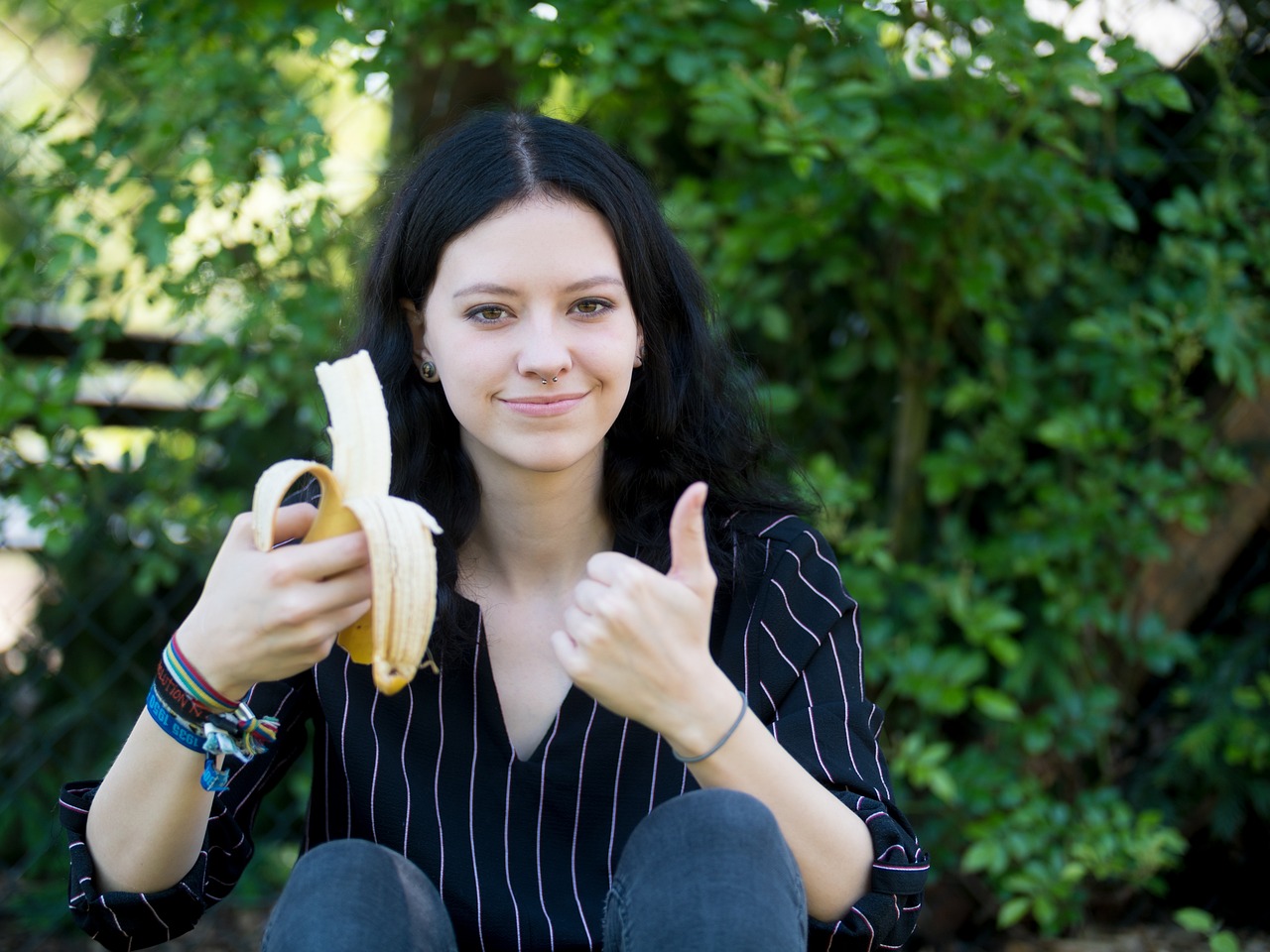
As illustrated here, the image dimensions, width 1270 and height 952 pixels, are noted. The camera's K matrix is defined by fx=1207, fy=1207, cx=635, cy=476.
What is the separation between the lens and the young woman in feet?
3.58

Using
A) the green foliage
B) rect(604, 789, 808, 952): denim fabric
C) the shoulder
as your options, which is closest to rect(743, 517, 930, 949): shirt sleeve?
the shoulder

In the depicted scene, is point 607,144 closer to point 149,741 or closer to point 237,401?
point 237,401

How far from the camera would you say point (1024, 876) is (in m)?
2.02

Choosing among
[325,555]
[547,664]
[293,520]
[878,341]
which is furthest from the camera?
[878,341]

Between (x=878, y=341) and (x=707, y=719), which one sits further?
(x=878, y=341)

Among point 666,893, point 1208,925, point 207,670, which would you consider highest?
point 207,670

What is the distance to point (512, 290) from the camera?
1343mm

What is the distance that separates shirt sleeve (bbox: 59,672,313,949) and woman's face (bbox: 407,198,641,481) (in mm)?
407

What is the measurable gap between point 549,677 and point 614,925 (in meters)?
0.37

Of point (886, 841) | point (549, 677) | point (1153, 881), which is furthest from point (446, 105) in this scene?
point (1153, 881)

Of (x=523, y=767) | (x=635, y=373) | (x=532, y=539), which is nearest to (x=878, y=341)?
(x=635, y=373)

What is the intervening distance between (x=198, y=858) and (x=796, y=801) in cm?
65

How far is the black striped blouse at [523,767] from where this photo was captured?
4.47 ft

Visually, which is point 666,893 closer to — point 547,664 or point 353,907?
point 353,907
